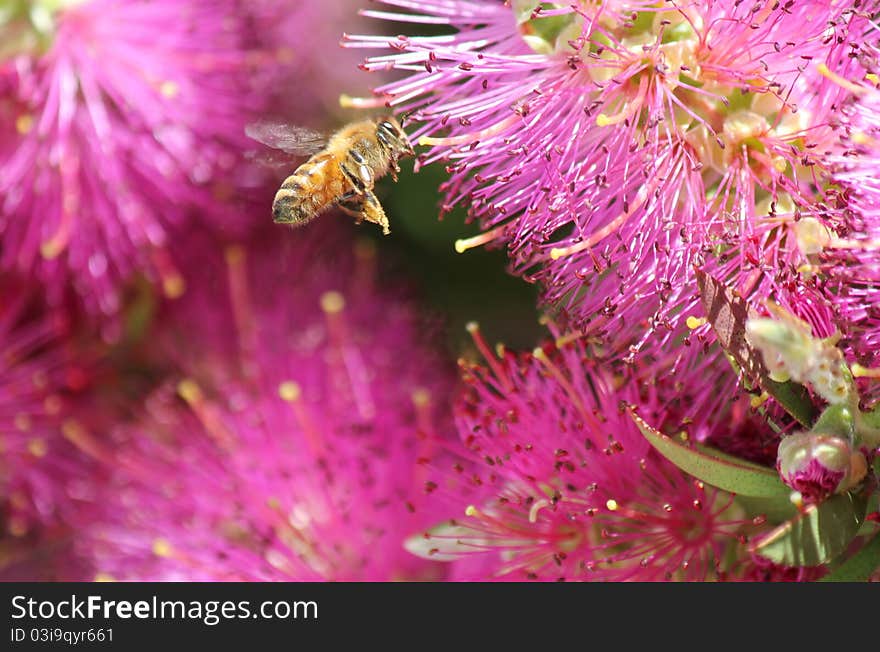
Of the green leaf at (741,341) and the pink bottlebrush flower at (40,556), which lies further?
the pink bottlebrush flower at (40,556)

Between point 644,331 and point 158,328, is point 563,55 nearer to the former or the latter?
point 644,331

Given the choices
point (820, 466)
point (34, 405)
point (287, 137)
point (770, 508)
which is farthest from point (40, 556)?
point (820, 466)

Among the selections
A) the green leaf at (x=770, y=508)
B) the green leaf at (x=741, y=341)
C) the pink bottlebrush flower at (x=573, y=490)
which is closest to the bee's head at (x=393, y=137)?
the pink bottlebrush flower at (x=573, y=490)

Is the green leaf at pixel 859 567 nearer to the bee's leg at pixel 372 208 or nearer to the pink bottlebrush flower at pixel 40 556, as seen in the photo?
the bee's leg at pixel 372 208

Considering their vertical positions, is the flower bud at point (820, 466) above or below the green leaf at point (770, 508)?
below

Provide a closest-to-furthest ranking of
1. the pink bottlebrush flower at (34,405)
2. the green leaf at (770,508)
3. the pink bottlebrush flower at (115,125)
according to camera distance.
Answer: the green leaf at (770,508)
the pink bottlebrush flower at (115,125)
the pink bottlebrush flower at (34,405)
